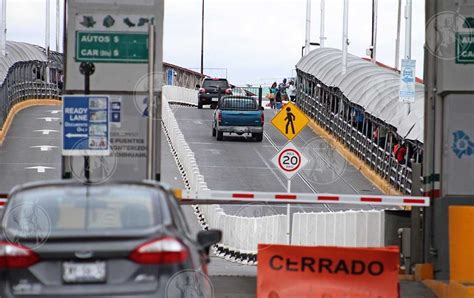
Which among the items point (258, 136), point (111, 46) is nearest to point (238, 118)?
point (258, 136)

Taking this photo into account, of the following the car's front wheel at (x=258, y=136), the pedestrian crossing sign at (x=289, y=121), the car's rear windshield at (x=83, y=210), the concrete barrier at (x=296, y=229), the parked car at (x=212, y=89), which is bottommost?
the concrete barrier at (x=296, y=229)

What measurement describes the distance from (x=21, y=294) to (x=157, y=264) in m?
1.10

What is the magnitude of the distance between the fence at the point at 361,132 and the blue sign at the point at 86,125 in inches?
741

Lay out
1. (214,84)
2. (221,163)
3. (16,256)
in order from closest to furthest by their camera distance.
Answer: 1. (16,256)
2. (221,163)
3. (214,84)

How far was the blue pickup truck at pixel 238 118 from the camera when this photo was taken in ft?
186

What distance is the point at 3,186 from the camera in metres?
38.7

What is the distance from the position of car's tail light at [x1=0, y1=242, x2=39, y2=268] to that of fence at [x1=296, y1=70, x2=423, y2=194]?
977 inches

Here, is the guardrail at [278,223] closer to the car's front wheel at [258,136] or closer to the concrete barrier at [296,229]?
the concrete barrier at [296,229]

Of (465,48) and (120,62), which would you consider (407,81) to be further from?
(120,62)

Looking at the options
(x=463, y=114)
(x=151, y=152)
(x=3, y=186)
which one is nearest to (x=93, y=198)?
(x=151, y=152)

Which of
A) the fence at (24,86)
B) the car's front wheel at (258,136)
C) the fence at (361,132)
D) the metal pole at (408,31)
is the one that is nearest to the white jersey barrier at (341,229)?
the fence at (361,132)

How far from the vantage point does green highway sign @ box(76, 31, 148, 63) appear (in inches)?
712

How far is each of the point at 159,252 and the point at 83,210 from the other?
29.2 inches

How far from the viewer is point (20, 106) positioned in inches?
2576
